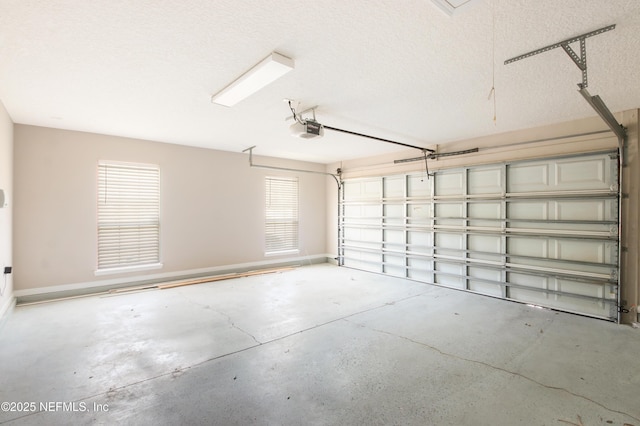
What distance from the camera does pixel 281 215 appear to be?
7121mm

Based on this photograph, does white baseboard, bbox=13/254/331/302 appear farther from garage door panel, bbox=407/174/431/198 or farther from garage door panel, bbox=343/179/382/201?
garage door panel, bbox=407/174/431/198

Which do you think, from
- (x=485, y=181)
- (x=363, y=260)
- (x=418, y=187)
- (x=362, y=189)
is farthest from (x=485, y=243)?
(x=362, y=189)

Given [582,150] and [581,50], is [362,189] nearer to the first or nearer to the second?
[582,150]

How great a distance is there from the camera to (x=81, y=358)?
272cm

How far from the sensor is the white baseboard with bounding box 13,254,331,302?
4.38 meters

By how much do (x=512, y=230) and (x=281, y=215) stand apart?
4.60 metres

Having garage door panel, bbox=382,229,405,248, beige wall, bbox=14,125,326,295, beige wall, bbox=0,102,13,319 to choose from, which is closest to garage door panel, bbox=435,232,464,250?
garage door panel, bbox=382,229,405,248

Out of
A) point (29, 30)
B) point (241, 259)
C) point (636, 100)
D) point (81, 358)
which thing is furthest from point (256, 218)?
point (636, 100)

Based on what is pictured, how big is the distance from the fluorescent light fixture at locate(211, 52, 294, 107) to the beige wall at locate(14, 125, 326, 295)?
9.27 feet

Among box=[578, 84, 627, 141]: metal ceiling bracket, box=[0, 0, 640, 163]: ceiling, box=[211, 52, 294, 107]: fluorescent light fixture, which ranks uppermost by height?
box=[0, 0, 640, 163]: ceiling

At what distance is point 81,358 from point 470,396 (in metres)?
3.28

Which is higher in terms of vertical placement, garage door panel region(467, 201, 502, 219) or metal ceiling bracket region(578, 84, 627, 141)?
metal ceiling bracket region(578, 84, 627, 141)

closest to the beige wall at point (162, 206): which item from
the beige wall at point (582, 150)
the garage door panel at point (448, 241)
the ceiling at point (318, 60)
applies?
the ceiling at point (318, 60)

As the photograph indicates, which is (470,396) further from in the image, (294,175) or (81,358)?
(294,175)
